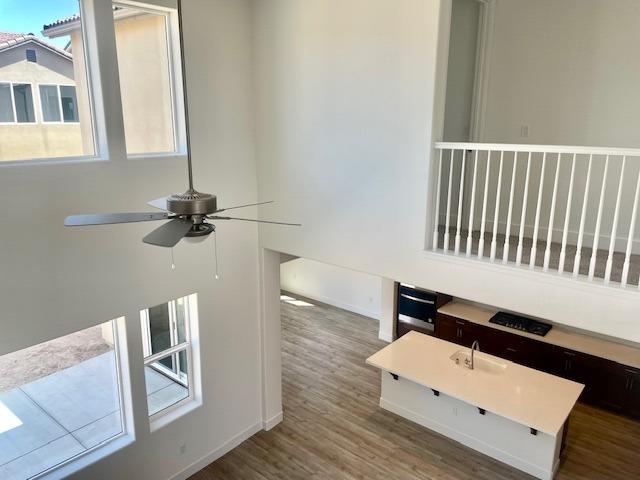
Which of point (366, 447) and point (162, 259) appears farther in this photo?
point (366, 447)

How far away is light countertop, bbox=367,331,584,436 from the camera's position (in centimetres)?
526

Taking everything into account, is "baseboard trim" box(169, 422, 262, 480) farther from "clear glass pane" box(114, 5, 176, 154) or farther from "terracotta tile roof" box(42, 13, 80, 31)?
"terracotta tile roof" box(42, 13, 80, 31)

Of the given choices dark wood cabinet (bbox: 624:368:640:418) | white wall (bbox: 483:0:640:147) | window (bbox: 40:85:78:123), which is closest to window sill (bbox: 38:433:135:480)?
window (bbox: 40:85:78:123)

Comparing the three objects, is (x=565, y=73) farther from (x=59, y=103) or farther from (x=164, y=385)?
(x=164, y=385)

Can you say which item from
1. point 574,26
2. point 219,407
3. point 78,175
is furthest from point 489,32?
point 219,407

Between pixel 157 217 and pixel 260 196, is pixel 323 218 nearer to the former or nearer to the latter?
pixel 260 196

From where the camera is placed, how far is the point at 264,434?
21.2ft

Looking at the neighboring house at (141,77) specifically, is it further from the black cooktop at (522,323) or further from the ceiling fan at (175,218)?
the black cooktop at (522,323)

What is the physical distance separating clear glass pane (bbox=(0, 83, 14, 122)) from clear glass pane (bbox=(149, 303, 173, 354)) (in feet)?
7.34

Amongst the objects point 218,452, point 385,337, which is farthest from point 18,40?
point 385,337

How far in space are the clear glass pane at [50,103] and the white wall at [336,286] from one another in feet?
20.8

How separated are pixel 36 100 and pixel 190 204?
2198 mm

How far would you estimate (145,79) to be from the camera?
4.66 meters

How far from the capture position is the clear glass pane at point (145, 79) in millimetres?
4438
